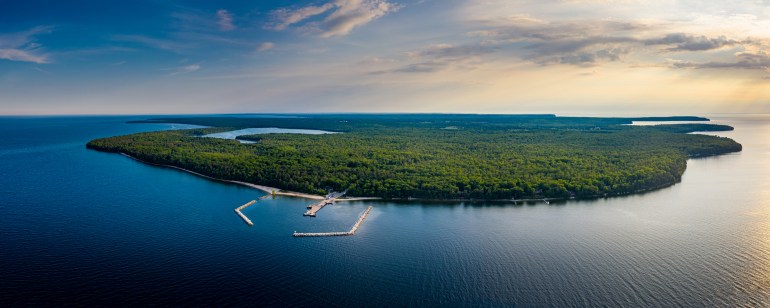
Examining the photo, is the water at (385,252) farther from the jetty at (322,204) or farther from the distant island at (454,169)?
the distant island at (454,169)

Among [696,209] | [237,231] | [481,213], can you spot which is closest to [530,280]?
[481,213]

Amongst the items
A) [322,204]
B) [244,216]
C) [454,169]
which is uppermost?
[454,169]

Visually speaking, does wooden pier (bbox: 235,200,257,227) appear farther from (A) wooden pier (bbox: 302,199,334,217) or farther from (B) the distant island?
(B) the distant island

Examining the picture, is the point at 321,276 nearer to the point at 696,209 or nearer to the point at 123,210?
the point at 123,210

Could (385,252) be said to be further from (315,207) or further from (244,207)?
(244,207)

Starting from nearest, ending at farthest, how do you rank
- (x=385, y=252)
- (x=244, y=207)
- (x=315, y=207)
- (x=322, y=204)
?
1. (x=385, y=252)
2. (x=315, y=207)
3. (x=244, y=207)
4. (x=322, y=204)

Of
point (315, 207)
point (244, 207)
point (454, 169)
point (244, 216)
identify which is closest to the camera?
point (244, 216)

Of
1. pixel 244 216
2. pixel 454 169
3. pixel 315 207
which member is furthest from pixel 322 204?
pixel 454 169
